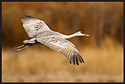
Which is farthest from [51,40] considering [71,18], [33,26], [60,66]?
[60,66]

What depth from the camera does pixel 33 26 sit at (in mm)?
6453

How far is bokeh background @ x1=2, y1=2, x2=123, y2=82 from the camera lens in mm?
8891

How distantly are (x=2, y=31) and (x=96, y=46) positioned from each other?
1.77 meters

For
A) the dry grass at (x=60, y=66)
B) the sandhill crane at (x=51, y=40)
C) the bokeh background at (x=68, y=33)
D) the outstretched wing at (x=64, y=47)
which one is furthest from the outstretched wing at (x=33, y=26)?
the dry grass at (x=60, y=66)

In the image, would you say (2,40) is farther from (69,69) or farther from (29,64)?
(69,69)

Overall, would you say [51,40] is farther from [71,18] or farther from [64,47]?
[71,18]

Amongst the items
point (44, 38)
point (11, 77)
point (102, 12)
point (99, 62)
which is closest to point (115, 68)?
point (99, 62)

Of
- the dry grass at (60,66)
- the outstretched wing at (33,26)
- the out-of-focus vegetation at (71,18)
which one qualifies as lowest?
the dry grass at (60,66)

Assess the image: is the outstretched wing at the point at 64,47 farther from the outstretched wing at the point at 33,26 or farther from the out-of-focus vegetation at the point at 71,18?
the out-of-focus vegetation at the point at 71,18

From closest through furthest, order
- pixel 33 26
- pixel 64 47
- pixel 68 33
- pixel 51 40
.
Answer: pixel 64 47, pixel 51 40, pixel 33 26, pixel 68 33

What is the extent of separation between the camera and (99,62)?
9312 millimetres

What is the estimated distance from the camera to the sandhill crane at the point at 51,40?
553 centimetres

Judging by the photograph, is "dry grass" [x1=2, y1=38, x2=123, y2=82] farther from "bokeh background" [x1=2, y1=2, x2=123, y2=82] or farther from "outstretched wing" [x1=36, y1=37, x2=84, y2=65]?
"outstretched wing" [x1=36, y1=37, x2=84, y2=65]

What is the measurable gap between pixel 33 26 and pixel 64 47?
972mm
